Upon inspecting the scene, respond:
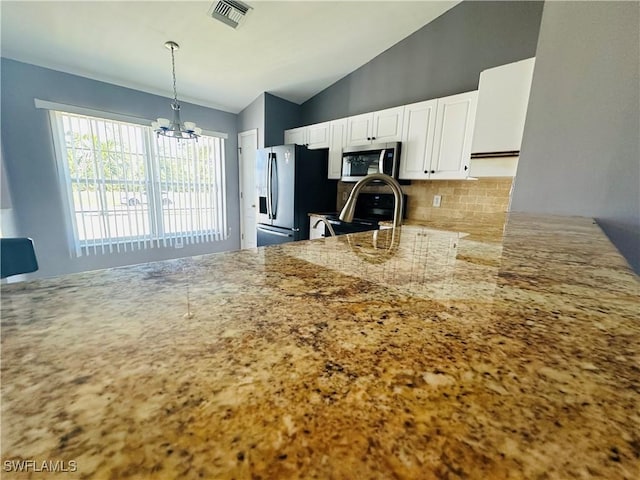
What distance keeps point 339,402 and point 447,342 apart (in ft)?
0.61

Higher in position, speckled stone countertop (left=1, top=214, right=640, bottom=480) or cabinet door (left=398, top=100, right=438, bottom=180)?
cabinet door (left=398, top=100, right=438, bottom=180)

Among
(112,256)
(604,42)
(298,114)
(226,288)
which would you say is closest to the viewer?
(226,288)

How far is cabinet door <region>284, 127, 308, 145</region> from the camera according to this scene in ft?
11.7

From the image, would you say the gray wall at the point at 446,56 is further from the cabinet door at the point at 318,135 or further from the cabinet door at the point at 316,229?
the cabinet door at the point at 316,229

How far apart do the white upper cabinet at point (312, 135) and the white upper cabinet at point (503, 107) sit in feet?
5.80

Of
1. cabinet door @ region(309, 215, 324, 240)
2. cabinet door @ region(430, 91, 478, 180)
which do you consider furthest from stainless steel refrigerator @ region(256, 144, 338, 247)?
cabinet door @ region(430, 91, 478, 180)

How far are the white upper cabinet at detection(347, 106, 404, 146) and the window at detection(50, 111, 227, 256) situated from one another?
221 cm

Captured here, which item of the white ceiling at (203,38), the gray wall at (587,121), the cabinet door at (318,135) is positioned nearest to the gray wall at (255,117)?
the white ceiling at (203,38)

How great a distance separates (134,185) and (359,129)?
300 cm

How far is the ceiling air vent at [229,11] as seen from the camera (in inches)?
80.7

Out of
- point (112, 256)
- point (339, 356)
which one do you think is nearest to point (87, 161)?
point (112, 256)

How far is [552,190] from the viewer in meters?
1.64

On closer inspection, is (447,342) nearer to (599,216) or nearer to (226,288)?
(226,288)

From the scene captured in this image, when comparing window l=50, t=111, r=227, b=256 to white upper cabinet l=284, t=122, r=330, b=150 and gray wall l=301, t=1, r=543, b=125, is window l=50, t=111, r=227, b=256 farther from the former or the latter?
gray wall l=301, t=1, r=543, b=125
